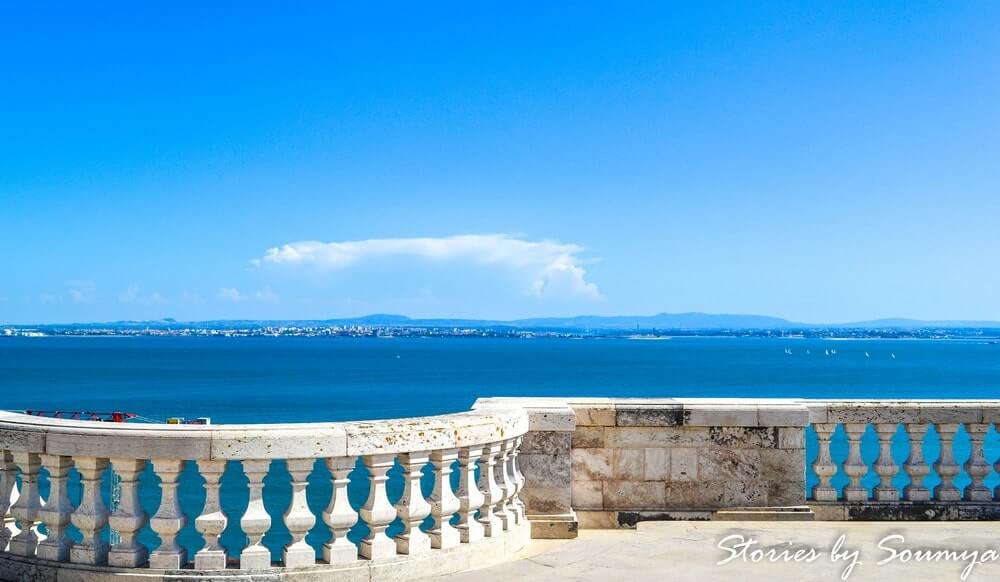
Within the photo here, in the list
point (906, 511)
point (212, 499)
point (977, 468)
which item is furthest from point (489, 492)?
point (977, 468)

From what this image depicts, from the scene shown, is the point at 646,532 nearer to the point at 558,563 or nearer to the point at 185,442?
the point at 558,563

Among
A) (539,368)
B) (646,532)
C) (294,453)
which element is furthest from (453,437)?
(539,368)

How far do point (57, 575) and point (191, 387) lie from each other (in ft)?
297

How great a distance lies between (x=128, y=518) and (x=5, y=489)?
0.95m

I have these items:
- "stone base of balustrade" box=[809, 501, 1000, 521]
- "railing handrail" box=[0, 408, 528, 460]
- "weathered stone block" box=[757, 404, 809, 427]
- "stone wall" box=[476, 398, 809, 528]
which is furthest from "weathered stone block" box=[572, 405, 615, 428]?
"railing handrail" box=[0, 408, 528, 460]

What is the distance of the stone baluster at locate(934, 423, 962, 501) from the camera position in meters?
7.96

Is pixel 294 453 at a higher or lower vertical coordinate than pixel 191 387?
higher

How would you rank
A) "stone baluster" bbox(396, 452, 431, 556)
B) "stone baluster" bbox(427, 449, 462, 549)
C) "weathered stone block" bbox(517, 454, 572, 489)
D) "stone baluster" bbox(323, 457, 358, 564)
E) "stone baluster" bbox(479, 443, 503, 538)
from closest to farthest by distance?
"stone baluster" bbox(323, 457, 358, 564), "stone baluster" bbox(396, 452, 431, 556), "stone baluster" bbox(427, 449, 462, 549), "stone baluster" bbox(479, 443, 503, 538), "weathered stone block" bbox(517, 454, 572, 489)

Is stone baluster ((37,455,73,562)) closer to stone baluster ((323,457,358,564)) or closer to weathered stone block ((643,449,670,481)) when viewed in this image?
stone baluster ((323,457,358,564))

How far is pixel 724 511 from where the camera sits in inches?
308

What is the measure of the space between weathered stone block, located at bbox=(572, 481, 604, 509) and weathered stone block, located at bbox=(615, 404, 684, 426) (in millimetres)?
561

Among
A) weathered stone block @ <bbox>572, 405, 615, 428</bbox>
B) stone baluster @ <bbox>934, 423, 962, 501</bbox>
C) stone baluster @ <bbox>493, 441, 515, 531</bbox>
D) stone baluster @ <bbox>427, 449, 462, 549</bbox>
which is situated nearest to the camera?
stone baluster @ <bbox>427, 449, 462, 549</bbox>

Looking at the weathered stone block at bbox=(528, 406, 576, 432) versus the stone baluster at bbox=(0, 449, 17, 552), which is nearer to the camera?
the stone baluster at bbox=(0, 449, 17, 552)

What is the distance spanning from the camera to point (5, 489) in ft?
18.4
